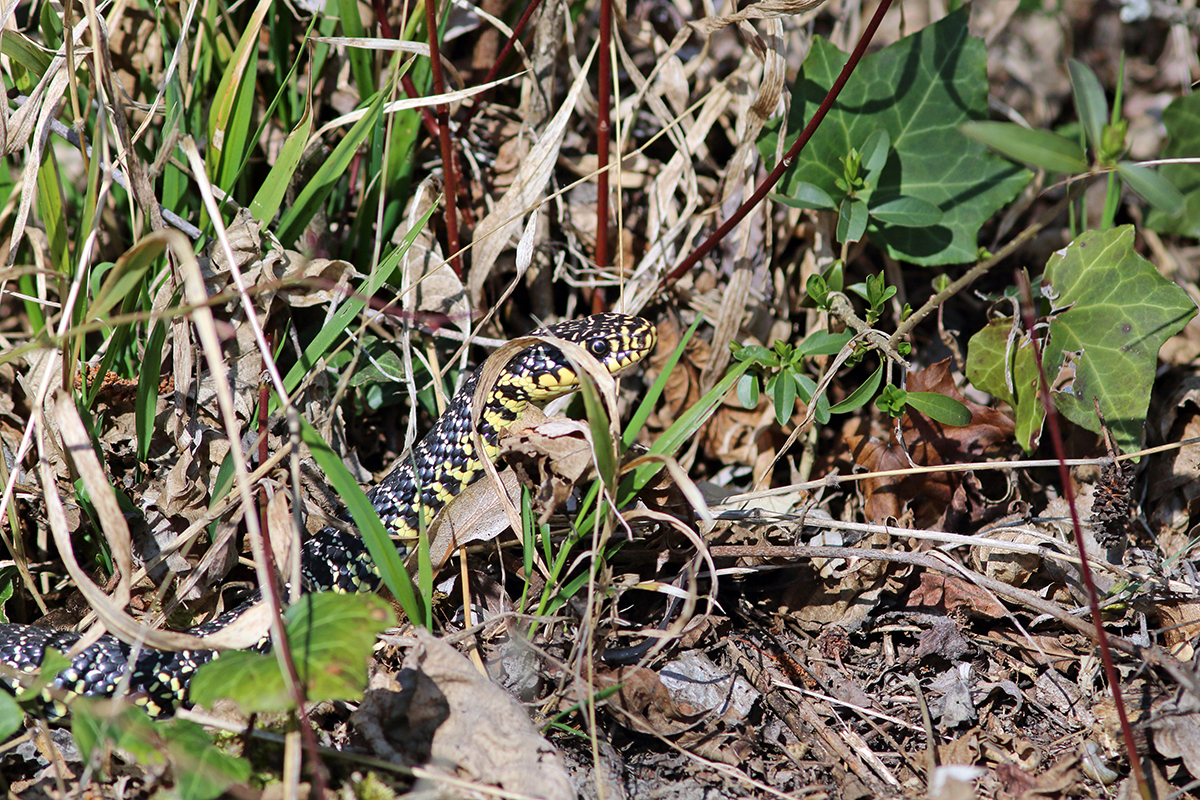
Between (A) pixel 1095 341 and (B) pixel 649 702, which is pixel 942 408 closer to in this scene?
(A) pixel 1095 341

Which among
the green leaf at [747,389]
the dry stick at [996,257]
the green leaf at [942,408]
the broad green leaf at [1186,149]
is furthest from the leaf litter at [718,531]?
the broad green leaf at [1186,149]

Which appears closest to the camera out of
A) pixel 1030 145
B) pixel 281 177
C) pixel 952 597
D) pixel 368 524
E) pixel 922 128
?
pixel 1030 145

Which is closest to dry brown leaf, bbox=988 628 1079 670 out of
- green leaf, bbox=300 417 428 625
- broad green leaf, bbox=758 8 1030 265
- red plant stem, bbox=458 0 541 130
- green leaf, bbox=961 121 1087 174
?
broad green leaf, bbox=758 8 1030 265

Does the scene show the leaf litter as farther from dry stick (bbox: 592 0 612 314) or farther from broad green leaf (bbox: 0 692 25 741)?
broad green leaf (bbox: 0 692 25 741)

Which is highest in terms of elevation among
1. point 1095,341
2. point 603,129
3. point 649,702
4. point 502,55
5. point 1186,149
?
point 502,55

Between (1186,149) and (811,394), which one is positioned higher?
(1186,149)

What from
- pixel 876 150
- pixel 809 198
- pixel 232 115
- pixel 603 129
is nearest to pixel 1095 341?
pixel 876 150

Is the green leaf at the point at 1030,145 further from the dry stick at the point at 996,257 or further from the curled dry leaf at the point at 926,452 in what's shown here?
the curled dry leaf at the point at 926,452
